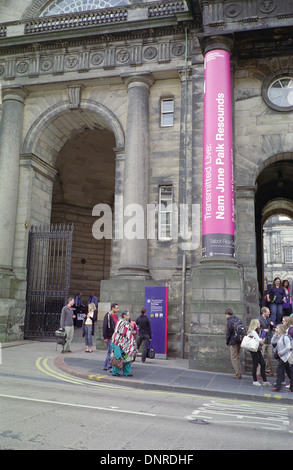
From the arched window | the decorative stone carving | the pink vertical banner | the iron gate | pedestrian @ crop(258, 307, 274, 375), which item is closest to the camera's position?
pedestrian @ crop(258, 307, 274, 375)

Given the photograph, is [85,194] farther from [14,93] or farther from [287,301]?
[287,301]

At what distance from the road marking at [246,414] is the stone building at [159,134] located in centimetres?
390

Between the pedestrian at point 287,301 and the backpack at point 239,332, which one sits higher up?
the pedestrian at point 287,301

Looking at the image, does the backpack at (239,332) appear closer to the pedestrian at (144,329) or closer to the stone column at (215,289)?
the stone column at (215,289)

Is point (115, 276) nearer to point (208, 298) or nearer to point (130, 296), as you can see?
point (130, 296)

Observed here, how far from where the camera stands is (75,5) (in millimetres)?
20094

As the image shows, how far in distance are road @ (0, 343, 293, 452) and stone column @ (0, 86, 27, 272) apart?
8.53 m

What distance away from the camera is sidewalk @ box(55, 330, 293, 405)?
9.28 metres

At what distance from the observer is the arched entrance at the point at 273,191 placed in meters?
18.5

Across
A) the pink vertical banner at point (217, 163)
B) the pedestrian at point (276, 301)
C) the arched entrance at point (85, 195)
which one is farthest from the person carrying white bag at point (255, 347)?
the arched entrance at point (85, 195)

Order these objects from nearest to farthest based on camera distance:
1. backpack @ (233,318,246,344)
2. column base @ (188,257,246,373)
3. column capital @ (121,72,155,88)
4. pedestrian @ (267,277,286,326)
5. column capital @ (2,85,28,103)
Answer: backpack @ (233,318,246,344), column base @ (188,257,246,373), pedestrian @ (267,277,286,326), column capital @ (121,72,155,88), column capital @ (2,85,28,103)

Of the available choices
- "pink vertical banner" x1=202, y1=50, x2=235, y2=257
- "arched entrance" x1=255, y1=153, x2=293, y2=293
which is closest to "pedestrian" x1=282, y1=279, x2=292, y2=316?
"pink vertical banner" x1=202, y1=50, x2=235, y2=257

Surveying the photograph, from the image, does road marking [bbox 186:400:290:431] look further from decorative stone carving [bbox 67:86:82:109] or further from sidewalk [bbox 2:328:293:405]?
decorative stone carving [bbox 67:86:82:109]

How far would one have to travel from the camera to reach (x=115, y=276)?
15781 millimetres
